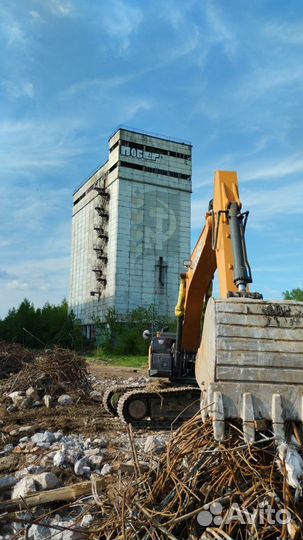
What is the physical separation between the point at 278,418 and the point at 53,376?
6919 millimetres

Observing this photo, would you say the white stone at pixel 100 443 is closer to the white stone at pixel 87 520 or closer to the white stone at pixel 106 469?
the white stone at pixel 106 469

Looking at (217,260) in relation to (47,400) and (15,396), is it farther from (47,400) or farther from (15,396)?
(15,396)

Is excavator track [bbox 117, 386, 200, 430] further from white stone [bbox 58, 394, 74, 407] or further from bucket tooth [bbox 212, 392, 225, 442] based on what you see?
bucket tooth [bbox 212, 392, 225, 442]

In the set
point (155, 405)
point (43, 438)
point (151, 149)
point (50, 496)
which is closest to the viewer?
point (50, 496)

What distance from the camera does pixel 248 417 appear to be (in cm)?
300

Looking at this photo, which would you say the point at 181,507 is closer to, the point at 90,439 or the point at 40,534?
the point at 40,534

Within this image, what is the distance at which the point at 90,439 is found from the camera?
19.4 feet

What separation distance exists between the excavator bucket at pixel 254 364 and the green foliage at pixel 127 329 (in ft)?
94.2

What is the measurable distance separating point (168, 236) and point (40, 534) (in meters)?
35.5

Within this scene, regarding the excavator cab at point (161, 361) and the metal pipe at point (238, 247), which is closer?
the metal pipe at point (238, 247)

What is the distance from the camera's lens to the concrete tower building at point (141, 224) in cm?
3741

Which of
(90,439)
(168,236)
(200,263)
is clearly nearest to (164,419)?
(90,439)

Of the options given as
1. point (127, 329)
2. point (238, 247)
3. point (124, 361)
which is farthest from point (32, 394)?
point (127, 329)

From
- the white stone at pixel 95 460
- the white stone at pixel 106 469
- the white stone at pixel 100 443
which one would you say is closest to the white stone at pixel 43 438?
the white stone at pixel 100 443
